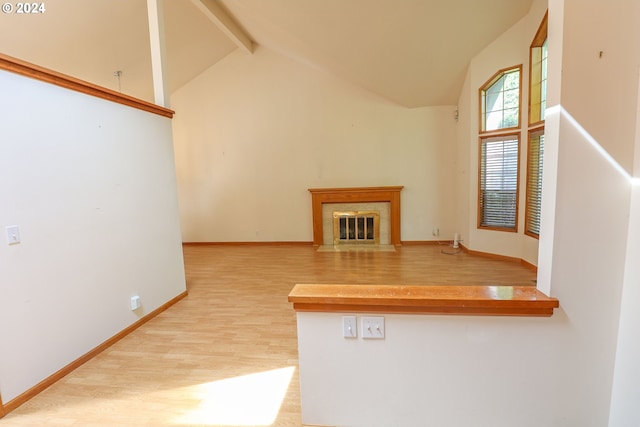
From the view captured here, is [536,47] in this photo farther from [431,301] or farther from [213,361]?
[213,361]

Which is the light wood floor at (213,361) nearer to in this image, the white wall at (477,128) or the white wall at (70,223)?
the white wall at (70,223)

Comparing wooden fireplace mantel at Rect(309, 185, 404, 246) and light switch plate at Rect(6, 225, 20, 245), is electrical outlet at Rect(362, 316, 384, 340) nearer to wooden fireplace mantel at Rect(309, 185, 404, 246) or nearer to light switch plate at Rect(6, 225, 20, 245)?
light switch plate at Rect(6, 225, 20, 245)

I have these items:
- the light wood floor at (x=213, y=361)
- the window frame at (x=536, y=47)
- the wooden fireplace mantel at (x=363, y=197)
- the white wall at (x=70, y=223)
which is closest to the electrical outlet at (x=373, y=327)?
the light wood floor at (x=213, y=361)

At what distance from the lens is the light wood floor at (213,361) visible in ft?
5.48

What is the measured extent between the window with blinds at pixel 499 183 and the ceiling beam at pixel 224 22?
13.9ft

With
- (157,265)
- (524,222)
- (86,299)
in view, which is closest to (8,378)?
(86,299)

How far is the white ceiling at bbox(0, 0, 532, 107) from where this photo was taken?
124 inches

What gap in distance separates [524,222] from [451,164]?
1.73 meters

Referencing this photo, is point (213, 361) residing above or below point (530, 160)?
below

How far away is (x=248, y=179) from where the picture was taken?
600cm

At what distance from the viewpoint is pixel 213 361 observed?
2.16 m

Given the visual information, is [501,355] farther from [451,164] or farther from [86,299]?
[451,164]

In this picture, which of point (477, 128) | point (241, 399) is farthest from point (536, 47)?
point (241, 399)

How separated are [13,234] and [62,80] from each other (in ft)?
3.57
